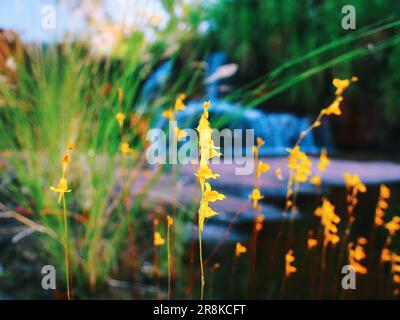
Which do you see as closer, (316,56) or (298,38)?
(316,56)

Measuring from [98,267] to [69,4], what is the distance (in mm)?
723

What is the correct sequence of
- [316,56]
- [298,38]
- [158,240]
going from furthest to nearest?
[298,38] < [316,56] < [158,240]

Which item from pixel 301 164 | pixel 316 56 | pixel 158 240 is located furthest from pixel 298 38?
pixel 158 240

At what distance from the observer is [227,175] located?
283 centimetres

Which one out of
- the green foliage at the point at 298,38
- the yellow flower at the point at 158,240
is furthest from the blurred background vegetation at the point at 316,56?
the yellow flower at the point at 158,240

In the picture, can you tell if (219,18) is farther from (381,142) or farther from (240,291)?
(240,291)

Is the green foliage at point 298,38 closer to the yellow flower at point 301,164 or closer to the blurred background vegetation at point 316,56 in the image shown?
the blurred background vegetation at point 316,56

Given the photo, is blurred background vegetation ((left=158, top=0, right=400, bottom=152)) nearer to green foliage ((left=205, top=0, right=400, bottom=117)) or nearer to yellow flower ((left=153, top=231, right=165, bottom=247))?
green foliage ((left=205, top=0, right=400, bottom=117))

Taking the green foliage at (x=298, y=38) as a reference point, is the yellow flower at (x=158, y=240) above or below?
below

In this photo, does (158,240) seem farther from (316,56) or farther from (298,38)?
(298,38)

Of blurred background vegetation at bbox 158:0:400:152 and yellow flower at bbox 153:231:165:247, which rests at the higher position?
Answer: blurred background vegetation at bbox 158:0:400:152

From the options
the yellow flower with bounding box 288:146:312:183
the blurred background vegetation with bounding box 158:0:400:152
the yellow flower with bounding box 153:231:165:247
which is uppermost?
the blurred background vegetation with bounding box 158:0:400:152

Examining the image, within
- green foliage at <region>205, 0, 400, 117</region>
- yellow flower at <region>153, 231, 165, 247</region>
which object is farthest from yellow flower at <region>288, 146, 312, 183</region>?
green foliage at <region>205, 0, 400, 117</region>
